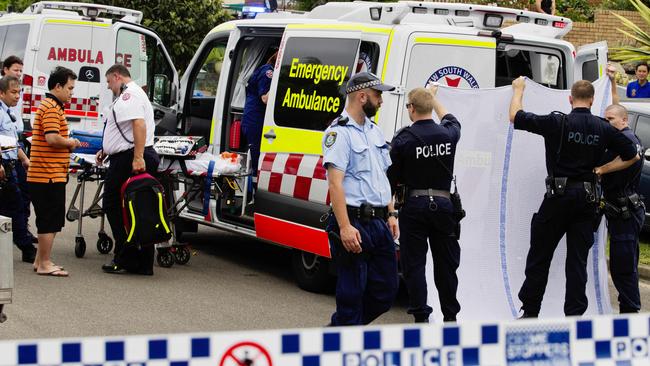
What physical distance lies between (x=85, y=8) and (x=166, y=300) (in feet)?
28.9

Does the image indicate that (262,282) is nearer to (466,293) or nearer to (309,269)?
(309,269)

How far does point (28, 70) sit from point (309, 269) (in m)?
8.33

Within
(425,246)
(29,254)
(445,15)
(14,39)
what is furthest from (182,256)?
(14,39)

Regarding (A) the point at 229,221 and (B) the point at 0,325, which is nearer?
(B) the point at 0,325

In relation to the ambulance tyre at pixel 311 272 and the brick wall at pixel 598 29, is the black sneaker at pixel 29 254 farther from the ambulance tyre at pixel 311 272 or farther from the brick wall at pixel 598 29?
the brick wall at pixel 598 29

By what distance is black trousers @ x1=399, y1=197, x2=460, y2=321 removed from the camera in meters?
7.40

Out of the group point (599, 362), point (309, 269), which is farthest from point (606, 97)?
point (599, 362)

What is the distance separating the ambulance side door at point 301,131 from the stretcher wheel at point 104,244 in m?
1.63

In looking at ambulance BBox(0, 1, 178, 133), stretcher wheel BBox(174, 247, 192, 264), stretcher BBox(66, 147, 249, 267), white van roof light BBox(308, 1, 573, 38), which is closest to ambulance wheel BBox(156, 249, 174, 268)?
stretcher BBox(66, 147, 249, 267)

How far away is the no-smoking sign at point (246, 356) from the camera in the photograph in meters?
4.06

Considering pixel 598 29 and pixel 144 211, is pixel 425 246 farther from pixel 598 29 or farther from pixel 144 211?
pixel 598 29

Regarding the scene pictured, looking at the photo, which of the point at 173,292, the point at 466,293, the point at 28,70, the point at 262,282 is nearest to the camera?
the point at 466,293

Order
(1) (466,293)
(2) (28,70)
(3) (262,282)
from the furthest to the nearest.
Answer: (2) (28,70), (3) (262,282), (1) (466,293)

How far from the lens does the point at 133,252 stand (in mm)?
9672
